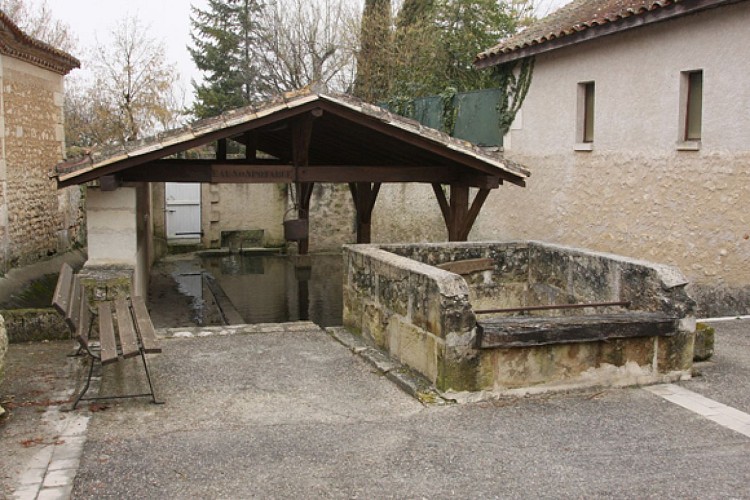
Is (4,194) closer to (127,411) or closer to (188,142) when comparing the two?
(188,142)

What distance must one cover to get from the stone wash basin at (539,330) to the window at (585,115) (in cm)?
551

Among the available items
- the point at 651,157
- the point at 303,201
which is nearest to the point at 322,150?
the point at 303,201

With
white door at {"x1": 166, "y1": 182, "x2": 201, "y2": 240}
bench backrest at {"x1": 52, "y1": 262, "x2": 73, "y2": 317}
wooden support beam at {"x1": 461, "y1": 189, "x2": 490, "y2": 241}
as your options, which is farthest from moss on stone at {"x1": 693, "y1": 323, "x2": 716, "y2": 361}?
white door at {"x1": 166, "y1": 182, "x2": 201, "y2": 240}

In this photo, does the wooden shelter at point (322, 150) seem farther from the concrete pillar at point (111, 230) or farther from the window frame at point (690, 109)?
the window frame at point (690, 109)

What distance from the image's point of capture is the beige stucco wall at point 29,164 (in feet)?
31.6

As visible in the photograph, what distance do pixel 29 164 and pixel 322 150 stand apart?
4.11 metres

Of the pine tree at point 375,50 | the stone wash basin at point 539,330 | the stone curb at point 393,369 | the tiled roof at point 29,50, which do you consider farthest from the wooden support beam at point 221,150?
the pine tree at point 375,50

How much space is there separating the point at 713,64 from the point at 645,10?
1.10 meters

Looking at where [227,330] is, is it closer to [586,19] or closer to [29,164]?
[29,164]

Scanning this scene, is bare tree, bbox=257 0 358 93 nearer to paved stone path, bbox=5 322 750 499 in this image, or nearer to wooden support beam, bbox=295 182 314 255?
wooden support beam, bbox=295 182 314 255

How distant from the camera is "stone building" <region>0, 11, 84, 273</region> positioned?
9562 mm

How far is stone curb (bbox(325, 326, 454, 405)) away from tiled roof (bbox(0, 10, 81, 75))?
532cm

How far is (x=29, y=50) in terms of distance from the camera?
34.7 feet

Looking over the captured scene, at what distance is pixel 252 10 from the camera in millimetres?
29703
